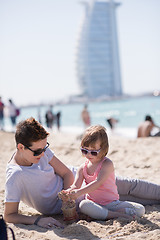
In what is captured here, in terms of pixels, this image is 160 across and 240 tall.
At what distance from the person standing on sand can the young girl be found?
0.22 m

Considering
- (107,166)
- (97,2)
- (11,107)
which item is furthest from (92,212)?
(97,2)

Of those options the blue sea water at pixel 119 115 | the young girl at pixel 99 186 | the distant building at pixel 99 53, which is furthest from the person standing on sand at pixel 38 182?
the distant building at pixel 99 53

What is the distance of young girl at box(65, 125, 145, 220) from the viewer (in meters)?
2.24

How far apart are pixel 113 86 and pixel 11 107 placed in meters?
80.1

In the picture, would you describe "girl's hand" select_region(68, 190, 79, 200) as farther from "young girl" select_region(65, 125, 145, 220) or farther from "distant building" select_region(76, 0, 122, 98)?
"distant building" select_region(76, 0, 122, 98)

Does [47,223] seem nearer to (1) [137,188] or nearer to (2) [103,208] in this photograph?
(2) [103,208]

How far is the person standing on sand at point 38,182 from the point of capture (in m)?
2.10

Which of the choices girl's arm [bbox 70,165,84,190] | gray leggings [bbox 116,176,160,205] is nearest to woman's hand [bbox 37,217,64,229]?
girl's arm [bbox 70,165,84,190]

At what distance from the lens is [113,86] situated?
89250 mm

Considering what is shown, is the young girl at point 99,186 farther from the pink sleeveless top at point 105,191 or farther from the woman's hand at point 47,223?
the woman's hand at point 47,223

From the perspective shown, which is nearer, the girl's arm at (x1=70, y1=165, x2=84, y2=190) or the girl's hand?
the girl's hand

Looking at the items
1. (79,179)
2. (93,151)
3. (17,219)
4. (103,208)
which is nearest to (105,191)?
(103,208)

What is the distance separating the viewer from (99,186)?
225 centimetres

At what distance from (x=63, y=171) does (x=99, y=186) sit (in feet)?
1.46
